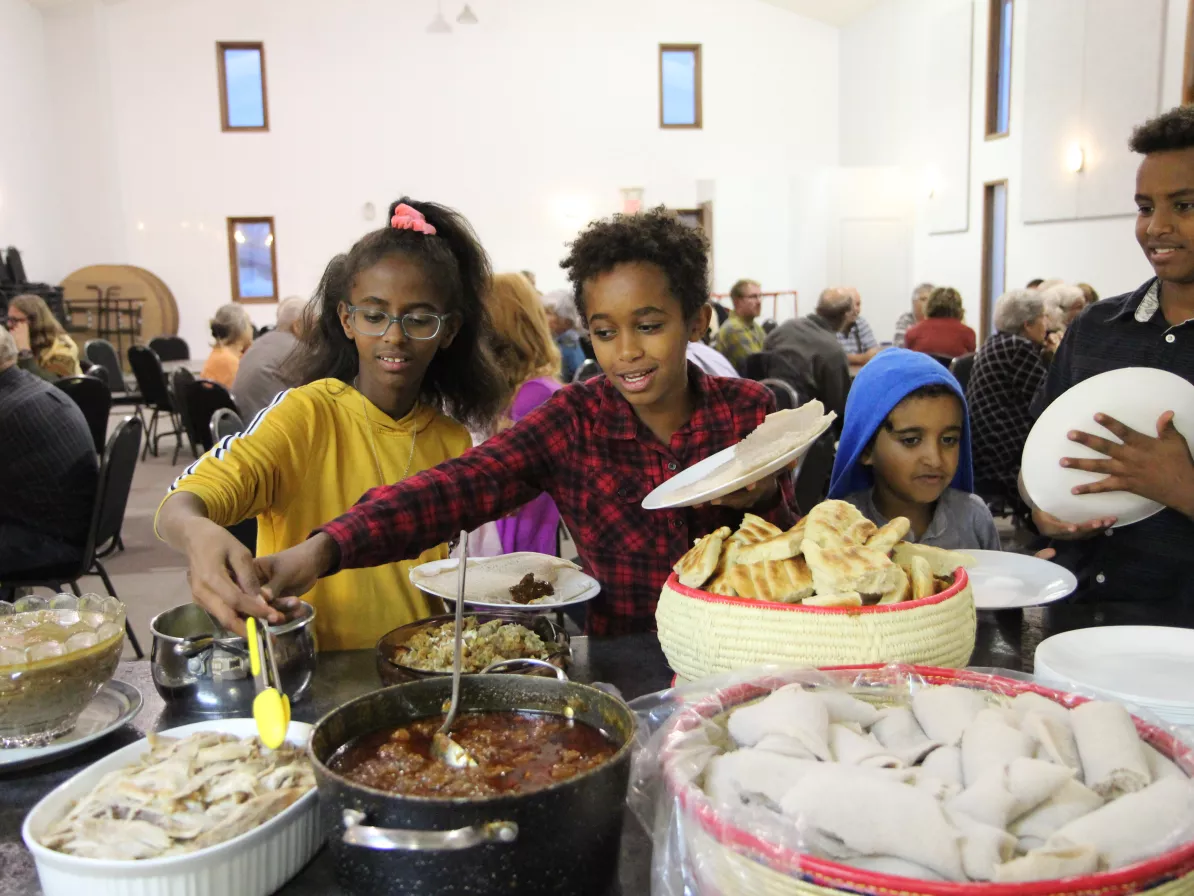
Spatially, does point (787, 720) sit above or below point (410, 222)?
below

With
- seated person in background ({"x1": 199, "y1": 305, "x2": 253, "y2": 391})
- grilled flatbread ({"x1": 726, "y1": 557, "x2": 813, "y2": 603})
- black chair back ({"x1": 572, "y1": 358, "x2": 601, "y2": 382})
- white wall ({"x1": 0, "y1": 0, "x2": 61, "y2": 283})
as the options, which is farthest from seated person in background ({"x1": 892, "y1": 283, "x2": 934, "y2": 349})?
white wall ({"x1": 0, "y1": 0, "x2": 61, "y2": 283})

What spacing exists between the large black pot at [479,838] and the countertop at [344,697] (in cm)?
11

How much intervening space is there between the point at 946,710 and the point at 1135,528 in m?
1.26

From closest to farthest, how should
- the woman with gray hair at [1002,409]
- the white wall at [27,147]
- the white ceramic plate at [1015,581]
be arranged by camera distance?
the white ceramic plate at [1015,581] → the woman with gray hair at [1002,409] → the white wall at [27,147]

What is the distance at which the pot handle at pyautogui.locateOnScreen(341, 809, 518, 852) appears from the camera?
2.18 ft

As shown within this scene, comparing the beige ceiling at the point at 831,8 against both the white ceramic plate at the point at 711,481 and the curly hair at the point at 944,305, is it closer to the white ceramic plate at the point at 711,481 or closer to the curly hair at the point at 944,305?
the curly hair at the point at 944,305

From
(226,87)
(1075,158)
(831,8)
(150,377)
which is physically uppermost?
(831,8)

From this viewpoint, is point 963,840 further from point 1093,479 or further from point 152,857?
point 1093,479

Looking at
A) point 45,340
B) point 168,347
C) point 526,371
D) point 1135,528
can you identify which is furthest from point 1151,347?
point 168,347

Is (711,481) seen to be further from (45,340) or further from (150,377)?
(150,377)

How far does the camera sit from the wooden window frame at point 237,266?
1263 cm

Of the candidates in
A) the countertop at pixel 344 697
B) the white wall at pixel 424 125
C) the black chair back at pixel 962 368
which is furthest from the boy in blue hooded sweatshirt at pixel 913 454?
the white wall at pixel 424 125

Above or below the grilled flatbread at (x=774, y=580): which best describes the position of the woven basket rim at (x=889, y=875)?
below

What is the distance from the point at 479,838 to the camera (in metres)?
0.66
